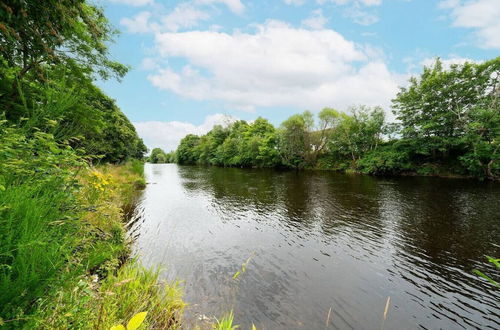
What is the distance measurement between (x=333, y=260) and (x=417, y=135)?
33.6 metres

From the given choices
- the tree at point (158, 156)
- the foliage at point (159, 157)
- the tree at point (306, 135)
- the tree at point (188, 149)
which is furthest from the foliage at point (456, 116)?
the tree at point (158, 156)

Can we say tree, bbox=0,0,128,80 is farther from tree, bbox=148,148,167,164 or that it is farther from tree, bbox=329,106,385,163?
tree, bbox=148,148,167,164

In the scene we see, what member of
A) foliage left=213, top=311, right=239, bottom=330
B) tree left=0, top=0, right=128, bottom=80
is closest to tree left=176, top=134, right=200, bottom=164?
tree left=0, top=0, right=128, bottom=80

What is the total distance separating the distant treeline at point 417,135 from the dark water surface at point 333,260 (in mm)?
15076

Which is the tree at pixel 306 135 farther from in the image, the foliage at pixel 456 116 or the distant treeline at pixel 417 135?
the foliage at pixel 456 116

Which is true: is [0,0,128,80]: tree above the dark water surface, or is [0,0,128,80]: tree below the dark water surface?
above

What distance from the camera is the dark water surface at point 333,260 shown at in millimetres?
5305

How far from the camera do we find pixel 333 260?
312 inches

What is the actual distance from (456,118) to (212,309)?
3758 centimetres

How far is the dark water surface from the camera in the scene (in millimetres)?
5305

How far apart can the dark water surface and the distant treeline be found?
15076 mm

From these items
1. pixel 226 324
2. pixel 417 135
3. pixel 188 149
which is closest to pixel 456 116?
pixel 417 135

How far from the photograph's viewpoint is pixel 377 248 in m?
8.83

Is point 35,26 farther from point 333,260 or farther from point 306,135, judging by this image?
point 306,135
